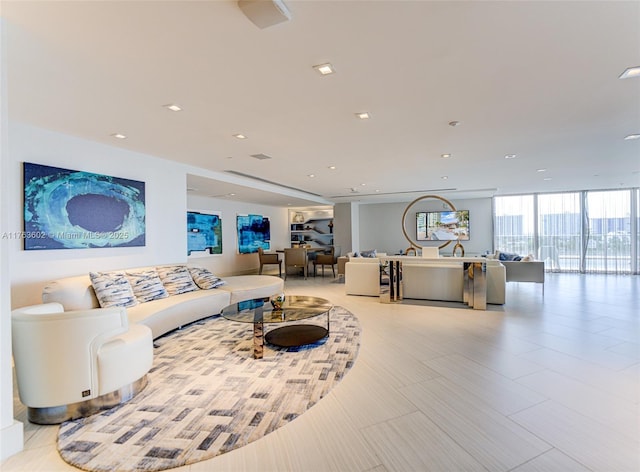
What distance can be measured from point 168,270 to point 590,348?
576cm

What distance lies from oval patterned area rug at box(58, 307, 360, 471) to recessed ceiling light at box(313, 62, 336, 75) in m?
2.66

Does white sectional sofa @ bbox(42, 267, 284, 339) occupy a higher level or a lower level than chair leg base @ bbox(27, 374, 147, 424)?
higher

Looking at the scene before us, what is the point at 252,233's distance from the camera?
10805 mm

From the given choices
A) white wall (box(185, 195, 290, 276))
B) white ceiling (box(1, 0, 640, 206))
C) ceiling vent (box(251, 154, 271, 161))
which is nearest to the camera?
white ceiling (box(1, 0, 640, 206))

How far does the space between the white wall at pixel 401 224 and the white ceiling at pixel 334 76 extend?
639cm

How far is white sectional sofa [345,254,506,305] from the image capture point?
18.7ft

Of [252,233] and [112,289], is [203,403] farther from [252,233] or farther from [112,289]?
[252,233]

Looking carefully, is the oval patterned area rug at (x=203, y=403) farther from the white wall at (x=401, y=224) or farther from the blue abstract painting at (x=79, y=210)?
the white wall at (x=401, y=224)

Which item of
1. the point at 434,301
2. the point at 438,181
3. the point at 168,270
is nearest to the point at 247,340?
the point at 168,270

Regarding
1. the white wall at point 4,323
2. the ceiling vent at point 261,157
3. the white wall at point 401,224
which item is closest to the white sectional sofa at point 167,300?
the white wall at point 4,323

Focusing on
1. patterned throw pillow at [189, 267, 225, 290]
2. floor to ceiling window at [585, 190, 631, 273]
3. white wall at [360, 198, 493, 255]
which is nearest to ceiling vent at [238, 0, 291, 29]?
patterned throw pillow at [189, 267, 225, 290]

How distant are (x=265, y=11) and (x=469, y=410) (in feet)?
10.0

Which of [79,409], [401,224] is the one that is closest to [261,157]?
[79,409]

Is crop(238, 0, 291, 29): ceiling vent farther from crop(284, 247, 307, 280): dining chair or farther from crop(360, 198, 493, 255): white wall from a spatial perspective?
crop(360, 198, 493, 255): white wall
